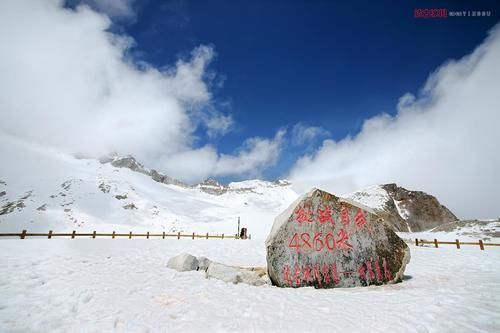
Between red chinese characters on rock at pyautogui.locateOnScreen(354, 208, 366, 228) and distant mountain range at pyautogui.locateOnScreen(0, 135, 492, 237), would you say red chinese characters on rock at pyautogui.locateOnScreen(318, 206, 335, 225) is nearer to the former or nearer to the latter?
red chinese characters on rock at pyautogui.locateOnScreen(354, 208, 366, 228)

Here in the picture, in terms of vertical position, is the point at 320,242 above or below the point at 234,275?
above

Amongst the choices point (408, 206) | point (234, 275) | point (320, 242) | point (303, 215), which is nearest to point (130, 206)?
point (234, 275)

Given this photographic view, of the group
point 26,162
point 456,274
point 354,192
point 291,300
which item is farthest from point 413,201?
point 26,162

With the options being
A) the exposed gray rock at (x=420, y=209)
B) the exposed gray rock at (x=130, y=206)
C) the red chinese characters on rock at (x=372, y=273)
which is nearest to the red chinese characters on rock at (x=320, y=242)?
the red chinese characters on rock at (x=372, y=273)

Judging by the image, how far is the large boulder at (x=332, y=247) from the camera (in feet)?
29.0

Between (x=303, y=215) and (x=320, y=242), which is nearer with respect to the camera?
(x=320, y=242)

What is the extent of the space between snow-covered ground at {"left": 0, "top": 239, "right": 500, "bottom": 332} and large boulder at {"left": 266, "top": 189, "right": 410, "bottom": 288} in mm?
537

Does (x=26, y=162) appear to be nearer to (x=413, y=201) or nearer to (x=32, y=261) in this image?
(x=32, y=261)

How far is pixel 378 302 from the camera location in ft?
21.5

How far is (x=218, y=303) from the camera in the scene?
6652 millimetres

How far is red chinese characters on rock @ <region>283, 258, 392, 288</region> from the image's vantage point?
8742mm

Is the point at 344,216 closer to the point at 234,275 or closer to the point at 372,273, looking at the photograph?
the point at 372,273

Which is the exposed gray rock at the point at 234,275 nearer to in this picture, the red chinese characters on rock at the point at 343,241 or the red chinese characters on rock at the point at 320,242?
the red chinese characters on rock at the point at 320,242

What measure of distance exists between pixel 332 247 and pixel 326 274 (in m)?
0.89
